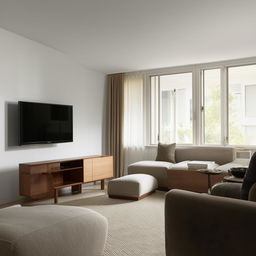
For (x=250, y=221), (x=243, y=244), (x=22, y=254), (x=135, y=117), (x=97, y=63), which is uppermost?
(x=97, y=63)

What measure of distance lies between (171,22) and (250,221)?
9.59ft

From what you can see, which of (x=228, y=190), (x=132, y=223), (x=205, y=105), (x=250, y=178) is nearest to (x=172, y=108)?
(x=205, y=105)

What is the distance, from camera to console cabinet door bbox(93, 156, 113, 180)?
5.26 m

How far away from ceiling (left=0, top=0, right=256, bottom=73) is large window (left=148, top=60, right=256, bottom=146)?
19.5 inches

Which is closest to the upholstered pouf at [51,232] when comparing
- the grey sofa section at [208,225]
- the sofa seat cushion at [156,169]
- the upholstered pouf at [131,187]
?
the grey sofa section at [208,225]

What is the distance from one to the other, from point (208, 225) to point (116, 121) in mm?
4957

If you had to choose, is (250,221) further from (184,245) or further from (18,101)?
(18,101)

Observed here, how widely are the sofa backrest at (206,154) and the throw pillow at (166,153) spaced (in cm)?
15

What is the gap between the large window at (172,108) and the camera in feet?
20.6

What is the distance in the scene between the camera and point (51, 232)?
210cm

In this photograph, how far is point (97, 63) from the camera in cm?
585

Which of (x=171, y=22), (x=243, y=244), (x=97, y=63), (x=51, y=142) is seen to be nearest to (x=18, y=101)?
(x=51, y=142)

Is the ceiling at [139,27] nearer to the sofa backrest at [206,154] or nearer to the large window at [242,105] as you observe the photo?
the large window at [242,105]

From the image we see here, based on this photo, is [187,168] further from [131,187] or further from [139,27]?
[139,27]
